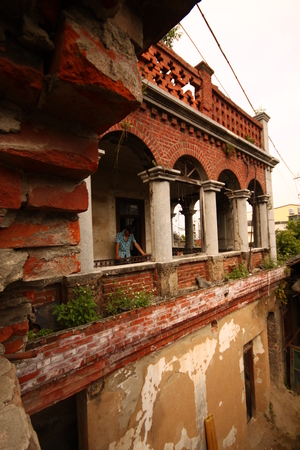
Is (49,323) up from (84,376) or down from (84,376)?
up

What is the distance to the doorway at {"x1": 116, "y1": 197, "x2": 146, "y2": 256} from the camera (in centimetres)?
721

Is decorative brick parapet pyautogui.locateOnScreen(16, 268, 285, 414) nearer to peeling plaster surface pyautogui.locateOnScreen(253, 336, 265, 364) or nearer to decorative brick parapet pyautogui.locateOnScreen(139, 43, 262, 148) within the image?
peeling plaster surface pyautogui.locateOnScreen(253, 336, 265, 364)

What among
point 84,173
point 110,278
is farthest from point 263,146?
point 84,173

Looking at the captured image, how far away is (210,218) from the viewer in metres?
5.48

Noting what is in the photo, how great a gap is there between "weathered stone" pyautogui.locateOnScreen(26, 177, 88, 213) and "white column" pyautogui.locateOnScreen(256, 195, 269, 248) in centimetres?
774

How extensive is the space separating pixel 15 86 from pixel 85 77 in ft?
1.01

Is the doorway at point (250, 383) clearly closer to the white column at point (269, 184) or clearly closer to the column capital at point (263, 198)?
the white column at point (269, 184)

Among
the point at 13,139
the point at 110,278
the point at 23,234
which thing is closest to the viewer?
the point at 13,139

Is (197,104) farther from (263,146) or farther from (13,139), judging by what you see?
(13,139)

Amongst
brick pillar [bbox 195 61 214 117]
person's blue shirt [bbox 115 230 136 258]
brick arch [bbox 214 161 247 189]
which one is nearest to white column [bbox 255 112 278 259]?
brick arch [bbox 214 161 247 189]

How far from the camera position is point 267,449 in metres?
5.48

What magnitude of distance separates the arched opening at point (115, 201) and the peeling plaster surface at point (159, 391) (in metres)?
3.36

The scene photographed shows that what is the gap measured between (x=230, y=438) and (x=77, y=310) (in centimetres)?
464

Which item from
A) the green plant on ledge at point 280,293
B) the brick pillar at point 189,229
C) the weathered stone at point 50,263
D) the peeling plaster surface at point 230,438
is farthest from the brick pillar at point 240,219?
the weathered stone at point 50,263
